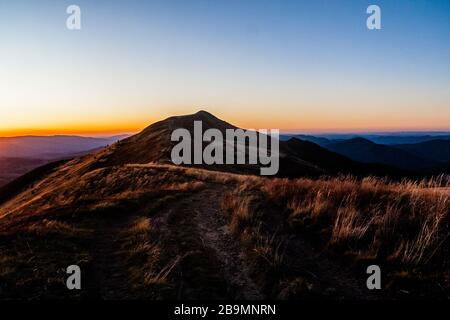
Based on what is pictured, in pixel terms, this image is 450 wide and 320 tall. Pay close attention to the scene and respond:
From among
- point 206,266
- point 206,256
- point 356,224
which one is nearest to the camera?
point 206,266

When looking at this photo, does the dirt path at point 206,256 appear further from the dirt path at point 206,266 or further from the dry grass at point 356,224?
the dry grass at point 356,224

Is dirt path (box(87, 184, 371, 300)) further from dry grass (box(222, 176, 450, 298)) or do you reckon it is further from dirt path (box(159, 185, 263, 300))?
dry grass (box(222, 176, 450, 298))

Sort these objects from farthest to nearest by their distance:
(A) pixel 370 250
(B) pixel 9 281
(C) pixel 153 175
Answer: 1. (C) pixel 153 175
2. (A) pixel 370 250
3. (B) pixel 9 281

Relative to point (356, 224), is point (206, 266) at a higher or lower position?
lower

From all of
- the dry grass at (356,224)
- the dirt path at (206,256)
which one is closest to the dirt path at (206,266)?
the dirt path at (206,256)

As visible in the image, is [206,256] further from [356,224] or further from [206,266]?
[356,224]

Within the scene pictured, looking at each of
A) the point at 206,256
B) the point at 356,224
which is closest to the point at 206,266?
the point at 206,256

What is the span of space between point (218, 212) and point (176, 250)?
469 centimetres

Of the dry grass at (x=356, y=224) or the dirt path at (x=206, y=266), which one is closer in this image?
the dirt path at (x=206, y=266)

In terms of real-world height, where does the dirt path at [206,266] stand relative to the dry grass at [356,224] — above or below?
below

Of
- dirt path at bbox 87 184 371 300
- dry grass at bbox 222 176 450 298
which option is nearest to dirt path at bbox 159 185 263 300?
dirt path at bbox 87 184 371 300

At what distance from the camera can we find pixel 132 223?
44.1ft
